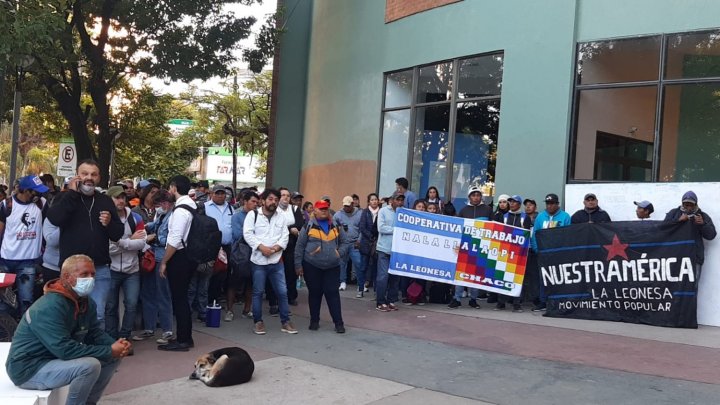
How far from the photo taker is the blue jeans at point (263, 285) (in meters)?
8.27

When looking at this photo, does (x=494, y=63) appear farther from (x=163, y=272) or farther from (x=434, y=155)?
(x=163, y=272)

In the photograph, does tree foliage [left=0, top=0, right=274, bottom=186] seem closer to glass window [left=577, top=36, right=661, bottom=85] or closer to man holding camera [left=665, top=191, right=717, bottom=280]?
glass window [left=577, top=36, right=661, bottom=85]

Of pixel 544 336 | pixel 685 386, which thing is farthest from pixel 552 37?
pixel 685 386

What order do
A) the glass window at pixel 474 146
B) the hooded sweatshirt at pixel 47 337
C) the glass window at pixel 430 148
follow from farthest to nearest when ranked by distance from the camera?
the glass window at pixel 430 148 < the glass window at pixel 474 146 < the hooded sweatshirt at pixel 47 337

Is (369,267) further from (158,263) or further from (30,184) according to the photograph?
(30,184)

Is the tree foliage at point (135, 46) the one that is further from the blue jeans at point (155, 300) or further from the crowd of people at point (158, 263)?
the blue jeans at point (155, 300)

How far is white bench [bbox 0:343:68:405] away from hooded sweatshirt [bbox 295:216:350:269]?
4.16m

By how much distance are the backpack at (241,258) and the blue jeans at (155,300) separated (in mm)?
1430

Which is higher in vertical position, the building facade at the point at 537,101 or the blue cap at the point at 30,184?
the building facade at the point at 537,101

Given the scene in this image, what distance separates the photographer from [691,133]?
10234mm

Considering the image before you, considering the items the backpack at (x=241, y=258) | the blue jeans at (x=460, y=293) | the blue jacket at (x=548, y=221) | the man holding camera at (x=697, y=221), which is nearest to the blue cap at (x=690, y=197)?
the man holding camera at (x=697, y=221)

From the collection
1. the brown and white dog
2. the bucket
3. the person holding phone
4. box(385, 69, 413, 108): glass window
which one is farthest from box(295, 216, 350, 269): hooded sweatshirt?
box(385, 69, 413, 108): glass window

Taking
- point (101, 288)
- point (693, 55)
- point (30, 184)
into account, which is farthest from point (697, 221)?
point (30, 184)

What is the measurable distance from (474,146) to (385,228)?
3584 mm
